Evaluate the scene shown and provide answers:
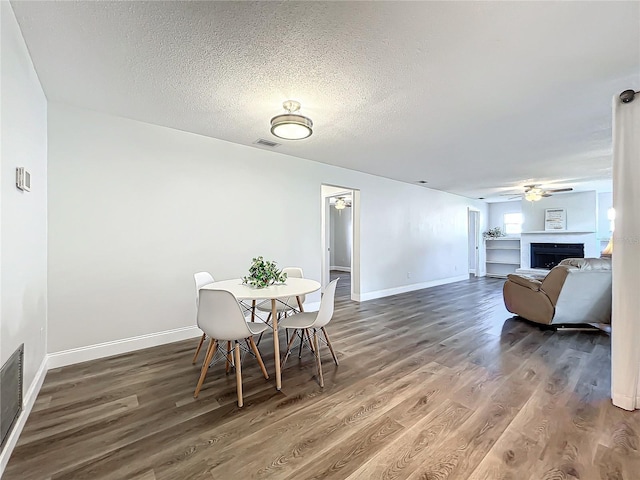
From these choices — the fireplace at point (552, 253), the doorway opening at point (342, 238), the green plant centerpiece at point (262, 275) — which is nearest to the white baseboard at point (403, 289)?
the doorway opening at point (342, 238)

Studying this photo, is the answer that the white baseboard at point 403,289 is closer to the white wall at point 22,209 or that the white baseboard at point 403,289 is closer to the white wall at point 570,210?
the white wall at point 570,210

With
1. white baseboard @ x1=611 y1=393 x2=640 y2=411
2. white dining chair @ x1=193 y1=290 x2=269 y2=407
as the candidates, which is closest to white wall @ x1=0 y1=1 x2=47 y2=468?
white dining chair @ x1=193 y1=290 x2=269 y2=407

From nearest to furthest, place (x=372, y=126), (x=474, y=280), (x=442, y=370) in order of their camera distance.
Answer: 1. (x=442, y=370)
2. (x=372, y=126)
3. (x=474, y=280)

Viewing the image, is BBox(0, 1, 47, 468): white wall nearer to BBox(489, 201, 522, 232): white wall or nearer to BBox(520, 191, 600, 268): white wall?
BBox(520, 191, 600, 268): white wall

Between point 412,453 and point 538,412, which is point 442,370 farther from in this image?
point 412,453

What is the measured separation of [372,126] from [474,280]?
264 inches

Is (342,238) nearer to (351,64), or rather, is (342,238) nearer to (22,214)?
(351,64)

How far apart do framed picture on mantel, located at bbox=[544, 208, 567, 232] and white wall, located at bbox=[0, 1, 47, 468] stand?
1017 cm

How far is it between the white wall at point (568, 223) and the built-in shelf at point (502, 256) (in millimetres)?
492

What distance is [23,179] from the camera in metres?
1.78

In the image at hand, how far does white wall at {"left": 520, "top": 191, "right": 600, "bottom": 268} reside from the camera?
284 inches

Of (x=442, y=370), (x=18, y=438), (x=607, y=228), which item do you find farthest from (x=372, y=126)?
(x=607, y=228)

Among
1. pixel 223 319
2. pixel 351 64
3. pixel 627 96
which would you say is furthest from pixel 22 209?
pixel 627 96

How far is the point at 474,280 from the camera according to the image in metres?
8.08
